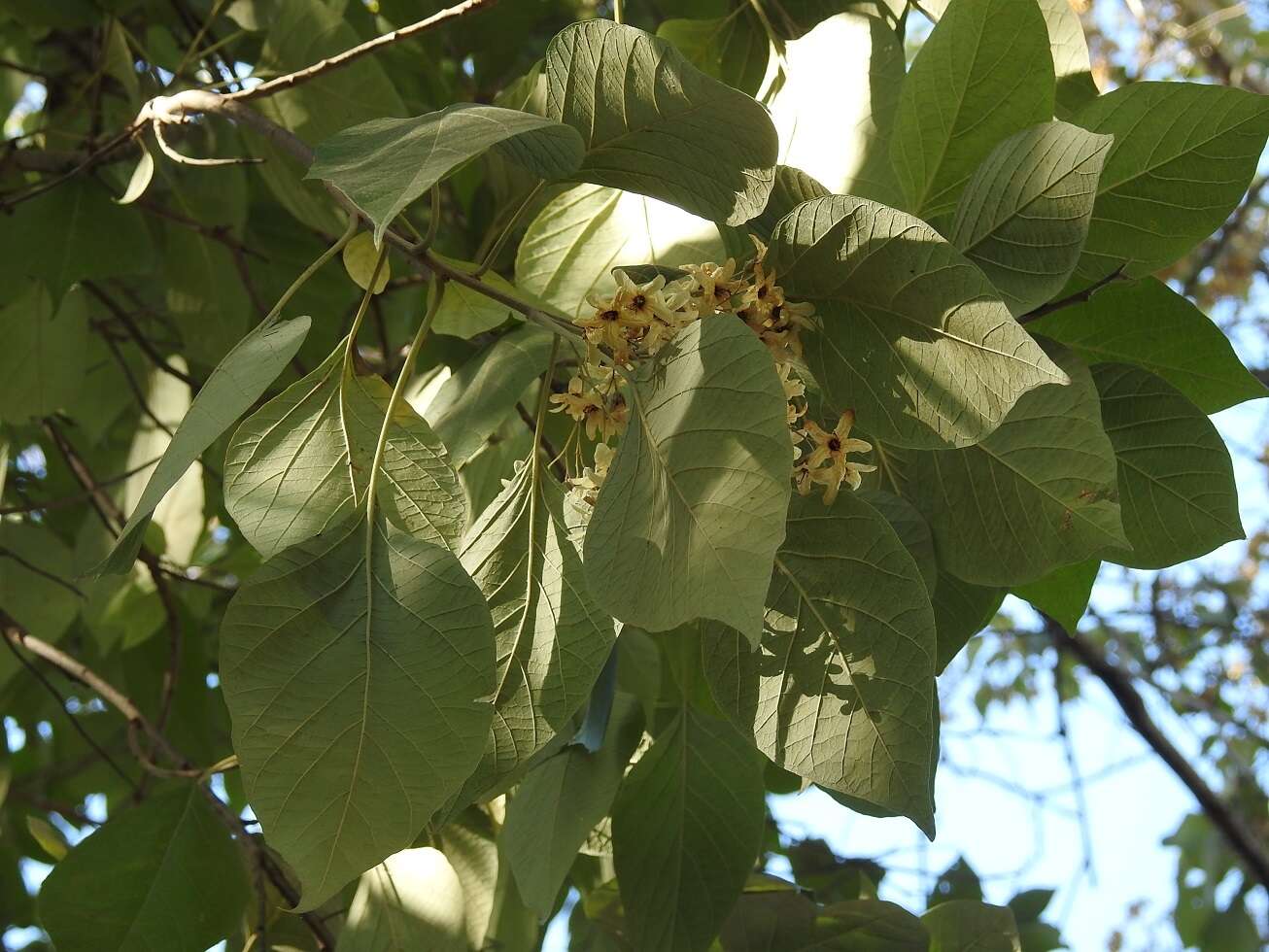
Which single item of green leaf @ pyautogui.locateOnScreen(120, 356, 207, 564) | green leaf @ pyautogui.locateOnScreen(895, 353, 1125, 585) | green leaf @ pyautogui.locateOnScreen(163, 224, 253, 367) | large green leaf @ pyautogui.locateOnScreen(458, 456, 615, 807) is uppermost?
green leaf @ pyautogui.locateOnScreen(163, 224, 253, 367)

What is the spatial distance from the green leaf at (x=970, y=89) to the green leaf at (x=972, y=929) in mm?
474

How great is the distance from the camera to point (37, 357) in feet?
3.88

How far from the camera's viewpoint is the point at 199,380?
133 cm

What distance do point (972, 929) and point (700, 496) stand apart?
0.49 metres

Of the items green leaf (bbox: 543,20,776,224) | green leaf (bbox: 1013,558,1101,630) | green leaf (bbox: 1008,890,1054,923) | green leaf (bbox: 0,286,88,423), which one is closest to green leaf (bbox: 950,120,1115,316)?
green leaf (bbox: 543,20,776,224)

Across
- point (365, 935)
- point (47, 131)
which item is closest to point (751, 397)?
point (365, 935)

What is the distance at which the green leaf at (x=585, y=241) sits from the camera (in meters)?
0.75

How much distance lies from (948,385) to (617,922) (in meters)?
0.53

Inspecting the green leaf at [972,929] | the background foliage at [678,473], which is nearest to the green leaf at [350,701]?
the background foliage at [678,473]

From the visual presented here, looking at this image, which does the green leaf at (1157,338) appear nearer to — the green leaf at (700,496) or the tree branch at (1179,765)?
the green leaf at (700,496)

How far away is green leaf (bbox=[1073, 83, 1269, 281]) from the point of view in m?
0.57

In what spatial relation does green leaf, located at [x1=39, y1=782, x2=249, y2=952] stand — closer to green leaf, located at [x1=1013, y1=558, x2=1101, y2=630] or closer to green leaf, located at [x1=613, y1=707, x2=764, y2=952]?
green leaf, located at [x1=613, y1=707, x2=764, y2=952]

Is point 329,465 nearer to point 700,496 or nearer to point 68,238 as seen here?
point 700,496

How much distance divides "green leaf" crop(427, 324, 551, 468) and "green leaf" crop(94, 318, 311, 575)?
0.60 feet
